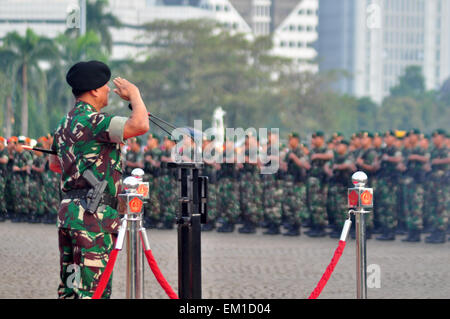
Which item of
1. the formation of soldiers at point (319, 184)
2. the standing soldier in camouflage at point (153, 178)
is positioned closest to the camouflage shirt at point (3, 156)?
the formation of soldiers at point (319, 184)

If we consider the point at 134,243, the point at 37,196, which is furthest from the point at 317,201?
the point at 134,243

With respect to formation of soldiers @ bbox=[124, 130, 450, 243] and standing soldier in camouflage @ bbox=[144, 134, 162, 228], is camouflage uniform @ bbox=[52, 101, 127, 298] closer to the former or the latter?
formation of soldiers @ bbox=[124, 130, 450, 243]

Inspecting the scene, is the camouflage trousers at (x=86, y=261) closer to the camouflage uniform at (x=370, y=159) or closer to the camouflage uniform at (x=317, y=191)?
the camouflage uniform at (x=370, y=159)

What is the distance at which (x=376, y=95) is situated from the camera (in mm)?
130875

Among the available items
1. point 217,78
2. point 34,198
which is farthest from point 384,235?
point 217,78

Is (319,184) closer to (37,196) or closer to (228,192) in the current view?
(228,192)

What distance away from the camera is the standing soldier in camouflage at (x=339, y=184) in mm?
15250

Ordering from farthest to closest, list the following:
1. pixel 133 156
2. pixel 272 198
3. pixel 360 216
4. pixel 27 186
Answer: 1. pixel 27 186
2. pixel 133 156
3. pixel 272 198
4. pixel 360 216

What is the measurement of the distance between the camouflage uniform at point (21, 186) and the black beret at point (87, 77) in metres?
14.1

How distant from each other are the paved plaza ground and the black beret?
3.59m

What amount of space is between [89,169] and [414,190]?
34.6 ft

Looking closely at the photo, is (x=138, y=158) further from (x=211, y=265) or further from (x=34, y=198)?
(x=211, y=265)

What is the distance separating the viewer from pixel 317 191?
1575 centimetres
